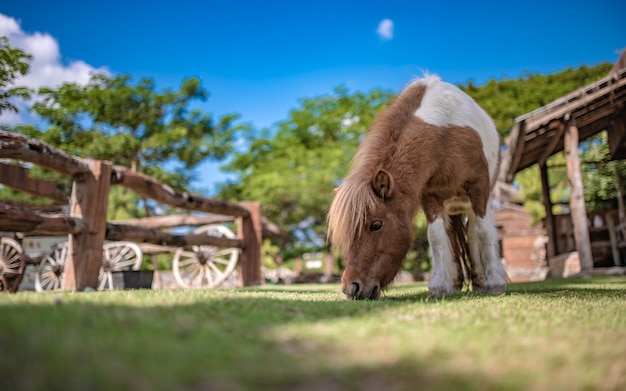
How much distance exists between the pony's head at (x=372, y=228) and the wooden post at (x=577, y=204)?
23.3ft

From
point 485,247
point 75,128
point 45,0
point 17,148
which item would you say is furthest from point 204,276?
point 45,0

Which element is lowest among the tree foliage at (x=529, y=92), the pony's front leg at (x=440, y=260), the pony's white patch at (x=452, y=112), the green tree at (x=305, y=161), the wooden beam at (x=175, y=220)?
the pony's front leg at (x=440, y=260)

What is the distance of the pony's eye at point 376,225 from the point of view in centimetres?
342

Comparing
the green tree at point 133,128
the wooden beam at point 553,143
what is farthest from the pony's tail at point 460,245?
the green tree at point 133,128

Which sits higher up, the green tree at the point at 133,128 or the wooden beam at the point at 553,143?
the green tree at the point at 133,128

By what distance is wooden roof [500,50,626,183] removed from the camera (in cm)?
921

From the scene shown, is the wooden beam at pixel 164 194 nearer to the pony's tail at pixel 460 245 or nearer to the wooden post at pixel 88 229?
the wooden post at pixel 88 229

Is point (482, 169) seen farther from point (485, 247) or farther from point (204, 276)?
point (204, 276)

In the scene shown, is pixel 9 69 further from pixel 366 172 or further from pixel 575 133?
pixel 575 133

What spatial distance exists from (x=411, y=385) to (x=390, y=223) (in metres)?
2.51

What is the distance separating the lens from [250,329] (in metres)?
1.47

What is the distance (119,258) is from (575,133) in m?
9.37

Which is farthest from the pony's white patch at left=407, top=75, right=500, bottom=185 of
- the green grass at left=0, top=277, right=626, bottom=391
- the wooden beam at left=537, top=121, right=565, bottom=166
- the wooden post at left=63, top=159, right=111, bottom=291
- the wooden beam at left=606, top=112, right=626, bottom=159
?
the wooden beam at left=606, top=112, right=626, bottom=159

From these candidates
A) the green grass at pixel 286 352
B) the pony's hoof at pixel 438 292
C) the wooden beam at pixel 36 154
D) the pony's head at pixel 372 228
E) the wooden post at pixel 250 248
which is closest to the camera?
the green grass at pixel 286 352
